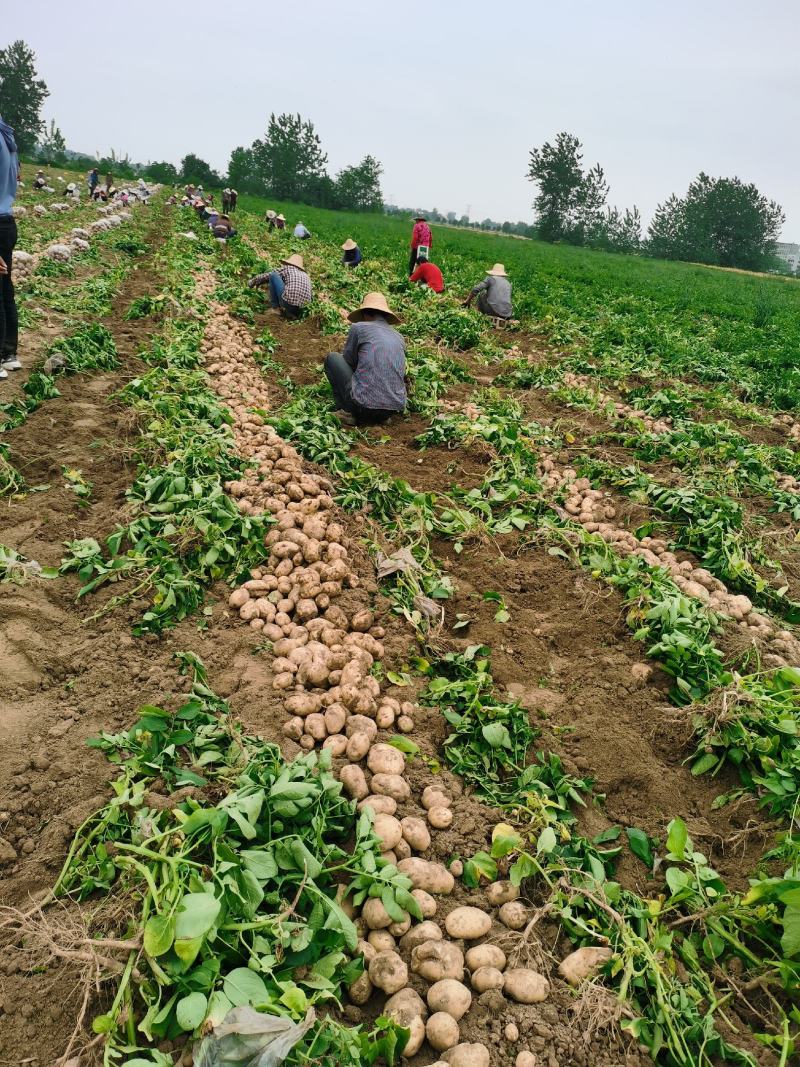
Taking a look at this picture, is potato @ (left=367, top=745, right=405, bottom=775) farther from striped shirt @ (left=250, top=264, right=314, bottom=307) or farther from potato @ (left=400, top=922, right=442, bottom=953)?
striped shirt @ (left=250, top=264, right=314, bottom=307)

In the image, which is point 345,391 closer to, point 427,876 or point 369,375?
point 369,375

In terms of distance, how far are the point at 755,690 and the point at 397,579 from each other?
188 centimetres

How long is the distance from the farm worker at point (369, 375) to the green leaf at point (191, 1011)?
4859mm

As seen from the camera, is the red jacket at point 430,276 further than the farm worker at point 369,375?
Yes

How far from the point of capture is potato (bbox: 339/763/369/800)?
2.30 metres

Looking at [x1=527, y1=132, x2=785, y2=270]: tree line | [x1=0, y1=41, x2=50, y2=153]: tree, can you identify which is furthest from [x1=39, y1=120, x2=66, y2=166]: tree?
[x1=527, y1=132, x2=785, y2=270]: tree line

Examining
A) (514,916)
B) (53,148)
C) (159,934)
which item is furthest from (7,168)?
(53,148)

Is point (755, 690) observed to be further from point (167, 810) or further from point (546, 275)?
point (546, 275)

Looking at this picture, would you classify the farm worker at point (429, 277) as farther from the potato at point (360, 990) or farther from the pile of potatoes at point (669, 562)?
the potato at point (360, 990)

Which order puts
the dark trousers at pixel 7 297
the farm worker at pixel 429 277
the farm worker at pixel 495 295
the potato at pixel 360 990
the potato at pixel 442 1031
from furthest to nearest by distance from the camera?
the farm worker at pixel 429 277 → the farm worker at pixel 495 295 → the dark trousers at pixel 7 297 → the potato at pixel 360 990 → the potato at pixel 442 1031

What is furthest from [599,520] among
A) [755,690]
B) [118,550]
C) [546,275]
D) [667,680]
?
[546,275]

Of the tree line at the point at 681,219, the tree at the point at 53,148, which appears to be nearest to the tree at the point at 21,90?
the tree at the point at 53,148

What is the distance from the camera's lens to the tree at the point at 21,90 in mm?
57531

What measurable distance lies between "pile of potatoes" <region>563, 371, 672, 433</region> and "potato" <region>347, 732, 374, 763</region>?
502cm
